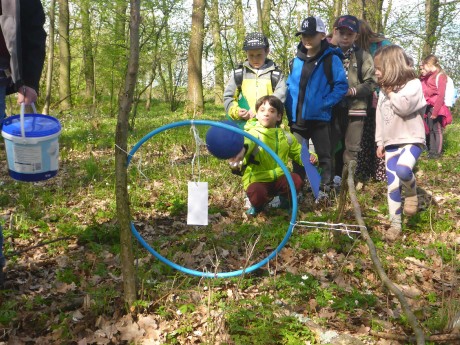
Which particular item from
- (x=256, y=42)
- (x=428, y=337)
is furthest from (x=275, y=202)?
(x=428, y=337)

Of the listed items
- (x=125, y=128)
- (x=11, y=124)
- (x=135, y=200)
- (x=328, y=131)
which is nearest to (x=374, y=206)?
(x=328, y=131)

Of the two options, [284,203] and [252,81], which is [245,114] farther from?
[284,203]

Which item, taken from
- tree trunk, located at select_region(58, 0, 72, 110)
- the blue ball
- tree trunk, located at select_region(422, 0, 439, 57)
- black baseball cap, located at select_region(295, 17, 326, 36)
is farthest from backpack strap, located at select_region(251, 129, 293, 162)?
tree trunk, located at select_region(58, 0, 72, 110)

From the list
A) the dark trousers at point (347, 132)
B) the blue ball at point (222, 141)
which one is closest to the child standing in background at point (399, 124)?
the dark trousers at point (347, 132)

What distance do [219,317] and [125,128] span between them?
1.28m

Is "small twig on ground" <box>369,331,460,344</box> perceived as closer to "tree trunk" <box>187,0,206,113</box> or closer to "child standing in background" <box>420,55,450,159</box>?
"child standing in background" <box>420,55,450,159</box>

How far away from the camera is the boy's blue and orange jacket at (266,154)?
4.51 meters

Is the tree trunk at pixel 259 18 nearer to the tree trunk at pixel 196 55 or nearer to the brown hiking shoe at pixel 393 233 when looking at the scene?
the brown hiking shoe at pixel 393 233

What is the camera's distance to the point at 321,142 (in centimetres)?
529

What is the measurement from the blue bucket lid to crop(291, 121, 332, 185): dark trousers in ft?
10.2

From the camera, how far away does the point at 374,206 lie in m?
5.15

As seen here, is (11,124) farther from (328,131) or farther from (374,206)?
(374,206)

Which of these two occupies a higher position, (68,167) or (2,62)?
(2,62)

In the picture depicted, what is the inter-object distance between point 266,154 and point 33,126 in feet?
7.91
